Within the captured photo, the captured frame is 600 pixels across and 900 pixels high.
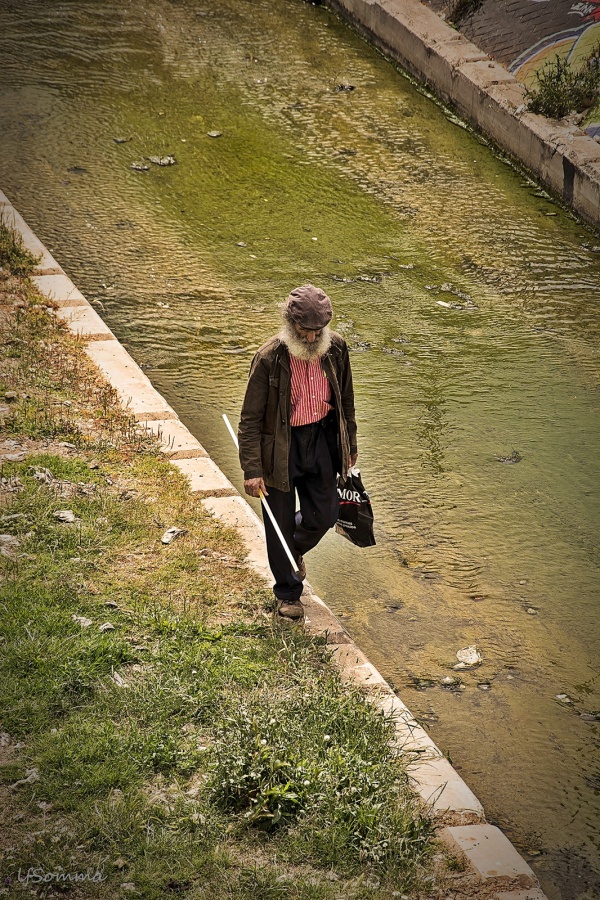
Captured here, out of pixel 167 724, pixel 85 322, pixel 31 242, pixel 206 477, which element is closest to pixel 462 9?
pixel 31 242

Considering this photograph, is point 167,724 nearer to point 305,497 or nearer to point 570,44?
point 305,497

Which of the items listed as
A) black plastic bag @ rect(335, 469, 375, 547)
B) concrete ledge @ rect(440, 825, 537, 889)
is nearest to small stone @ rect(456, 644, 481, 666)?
black plastic bag @ rect(335, 469, 375, 547)

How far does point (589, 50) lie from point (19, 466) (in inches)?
347

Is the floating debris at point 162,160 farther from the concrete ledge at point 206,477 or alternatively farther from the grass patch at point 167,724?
the grass patch at point 167,724

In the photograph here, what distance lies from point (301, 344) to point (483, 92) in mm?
8012

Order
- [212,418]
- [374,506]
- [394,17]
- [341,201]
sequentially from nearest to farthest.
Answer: [374,506] → [212,418] → [341,201] → [394,17]

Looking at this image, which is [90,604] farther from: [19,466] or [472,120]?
[472,120]

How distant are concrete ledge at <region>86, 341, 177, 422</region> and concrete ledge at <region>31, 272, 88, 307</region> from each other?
0.64 metres

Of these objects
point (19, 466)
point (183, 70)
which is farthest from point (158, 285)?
point (183, 70)

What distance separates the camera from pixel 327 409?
15.6 ft

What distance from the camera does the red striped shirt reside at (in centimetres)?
462

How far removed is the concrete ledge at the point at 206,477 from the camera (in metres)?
5.75

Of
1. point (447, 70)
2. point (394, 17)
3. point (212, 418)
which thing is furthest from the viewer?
point (394, 17)

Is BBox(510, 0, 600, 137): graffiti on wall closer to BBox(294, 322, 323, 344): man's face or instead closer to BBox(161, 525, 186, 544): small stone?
BBox(294, 322, 323, 344): man's face
